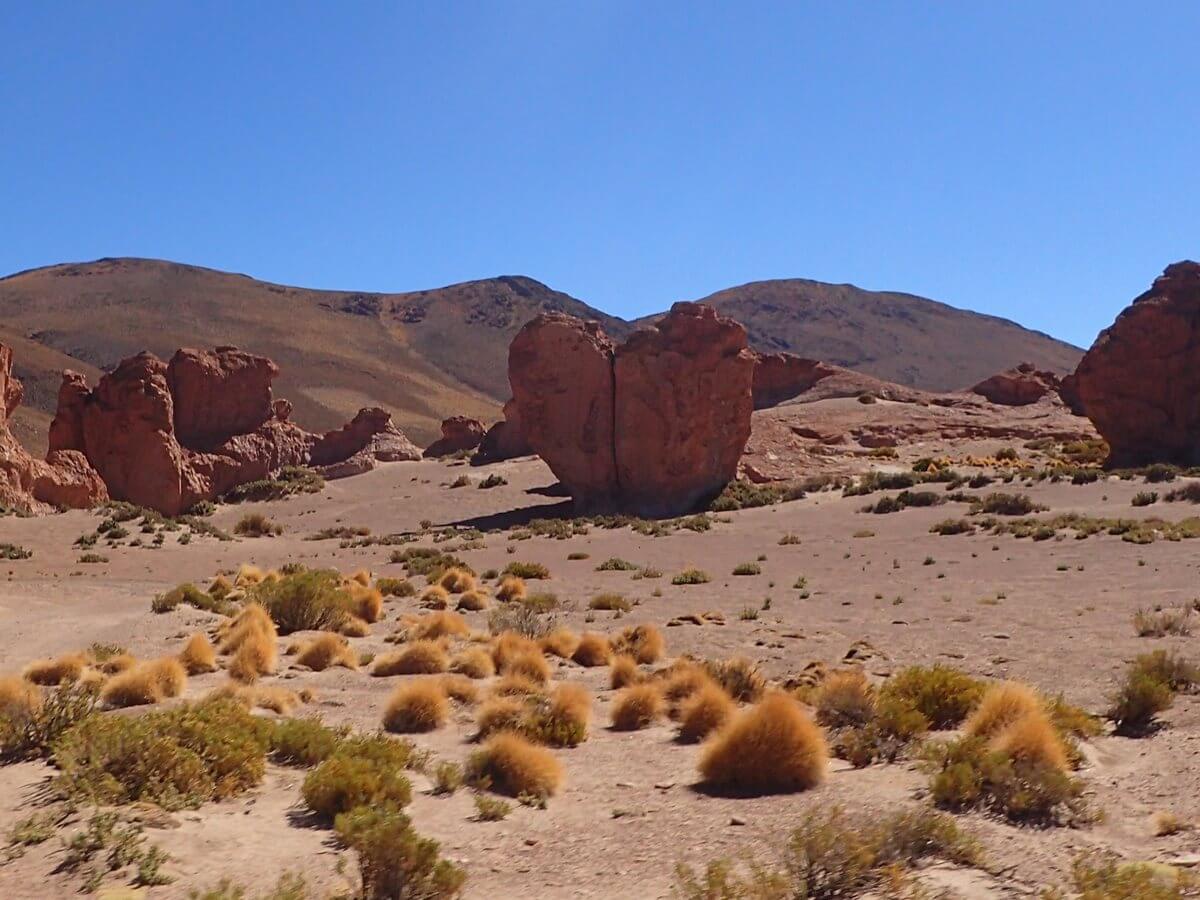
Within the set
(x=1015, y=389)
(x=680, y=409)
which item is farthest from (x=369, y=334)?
(x=680, y=409)

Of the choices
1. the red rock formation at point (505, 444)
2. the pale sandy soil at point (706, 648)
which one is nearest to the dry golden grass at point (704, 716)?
the pale sandy soil at point (706, 648)

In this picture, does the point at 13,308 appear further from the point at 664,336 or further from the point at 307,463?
the point at 664,336

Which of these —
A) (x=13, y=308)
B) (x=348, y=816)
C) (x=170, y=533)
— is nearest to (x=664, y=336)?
(x=170, y=533)

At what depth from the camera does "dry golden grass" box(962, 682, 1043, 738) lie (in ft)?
24.2

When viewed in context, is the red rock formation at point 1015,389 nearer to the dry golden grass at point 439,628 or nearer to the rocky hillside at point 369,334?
the dry golden grass at point 439,628

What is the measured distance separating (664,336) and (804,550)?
512 inches

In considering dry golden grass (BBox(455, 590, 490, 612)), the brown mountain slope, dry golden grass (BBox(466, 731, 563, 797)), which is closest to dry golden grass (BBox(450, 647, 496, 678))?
dry golden grass (BBox(466, 731, 563, 797))

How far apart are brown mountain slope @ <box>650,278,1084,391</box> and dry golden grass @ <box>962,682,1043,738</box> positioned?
157 meters

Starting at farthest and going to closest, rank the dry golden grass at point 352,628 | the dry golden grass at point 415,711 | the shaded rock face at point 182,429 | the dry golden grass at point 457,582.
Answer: the shaded rock face at point 182,429 → the dry golden grass at point 457,582 → the dry golden grass at point 352,628 → the dry golden grass at point 415,711

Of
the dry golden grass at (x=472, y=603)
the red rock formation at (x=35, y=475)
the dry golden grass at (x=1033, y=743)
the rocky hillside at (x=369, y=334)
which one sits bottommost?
the dry golden grass at (x=472, y=603)

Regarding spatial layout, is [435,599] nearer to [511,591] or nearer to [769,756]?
[511,591]

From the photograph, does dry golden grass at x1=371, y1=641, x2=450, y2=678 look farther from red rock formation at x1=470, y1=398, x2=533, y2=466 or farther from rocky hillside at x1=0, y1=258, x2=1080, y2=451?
rocky hillside at x1=0, y1=258, x2=1080, y2=451

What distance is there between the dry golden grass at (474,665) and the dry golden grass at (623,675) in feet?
4.85

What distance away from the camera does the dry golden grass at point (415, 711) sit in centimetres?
921
